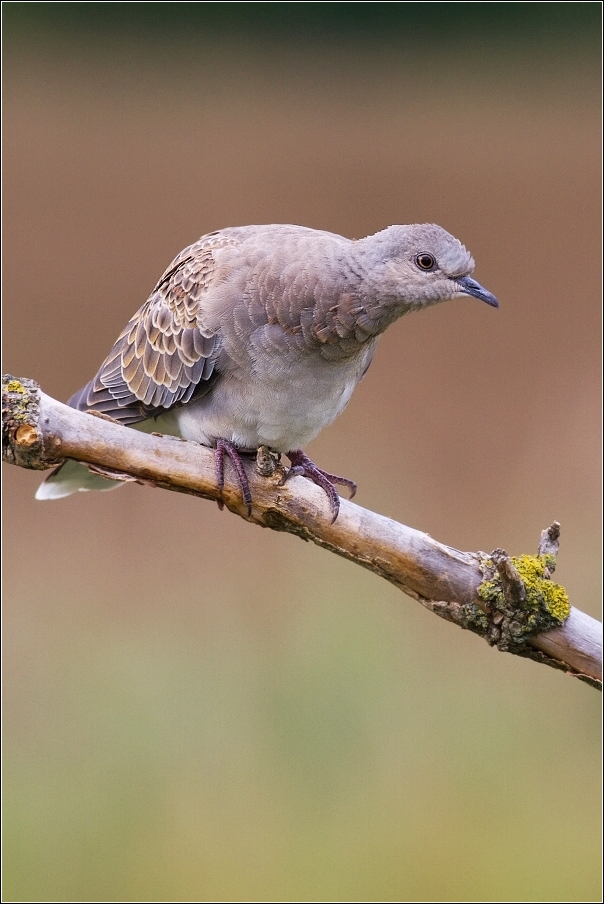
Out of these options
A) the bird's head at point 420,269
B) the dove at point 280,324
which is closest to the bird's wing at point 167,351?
the dove at point 280,324

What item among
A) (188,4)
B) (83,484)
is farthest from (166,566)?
(188,4)

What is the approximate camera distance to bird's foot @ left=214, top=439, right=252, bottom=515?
2.35 metres

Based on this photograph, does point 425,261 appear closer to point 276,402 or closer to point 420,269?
point 420,269

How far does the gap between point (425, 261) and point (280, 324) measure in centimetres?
37

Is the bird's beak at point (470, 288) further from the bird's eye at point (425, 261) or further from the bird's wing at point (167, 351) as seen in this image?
the bird's wing at point (167, 351)

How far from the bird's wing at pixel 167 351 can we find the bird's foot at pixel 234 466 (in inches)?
8.3

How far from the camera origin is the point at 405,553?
86.0 inches

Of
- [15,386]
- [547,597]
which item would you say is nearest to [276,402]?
[15,386]

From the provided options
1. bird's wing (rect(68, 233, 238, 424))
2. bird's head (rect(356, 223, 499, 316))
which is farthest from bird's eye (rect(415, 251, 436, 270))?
bird's wing (rect(68, 233, 238, 424))

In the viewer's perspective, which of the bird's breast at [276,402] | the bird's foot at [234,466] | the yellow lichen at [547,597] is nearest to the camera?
the yellow lichen at [547,597]

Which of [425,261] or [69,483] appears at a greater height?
[425,261]

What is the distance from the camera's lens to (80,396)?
3051 mm

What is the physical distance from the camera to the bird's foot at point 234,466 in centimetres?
235

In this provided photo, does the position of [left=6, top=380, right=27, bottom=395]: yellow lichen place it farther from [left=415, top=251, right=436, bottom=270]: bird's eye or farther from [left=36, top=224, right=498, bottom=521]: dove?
[left=415, top=251, right=436, bottom=270]: bird's eye
